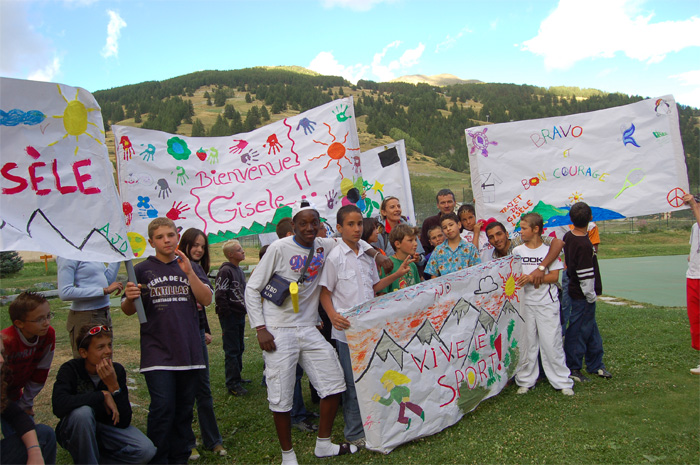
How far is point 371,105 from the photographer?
118000 millimetres

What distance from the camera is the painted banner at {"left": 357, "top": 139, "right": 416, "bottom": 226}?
863 centimetres

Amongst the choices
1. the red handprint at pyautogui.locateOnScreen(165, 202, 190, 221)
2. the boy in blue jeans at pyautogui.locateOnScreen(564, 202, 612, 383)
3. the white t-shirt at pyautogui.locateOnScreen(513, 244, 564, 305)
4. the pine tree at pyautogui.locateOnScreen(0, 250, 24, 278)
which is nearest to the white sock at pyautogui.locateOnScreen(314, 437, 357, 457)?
the white t-shirt at pyautogui.locateOnScreen(513, 244, 564, 305)

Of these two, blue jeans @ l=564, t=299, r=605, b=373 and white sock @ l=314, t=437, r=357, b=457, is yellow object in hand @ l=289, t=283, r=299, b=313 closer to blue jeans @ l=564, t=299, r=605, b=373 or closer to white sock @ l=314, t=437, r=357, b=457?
white sock @ l=314, t=437, r=357, b=457

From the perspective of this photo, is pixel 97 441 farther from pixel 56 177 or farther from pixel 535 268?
pixel 535 268

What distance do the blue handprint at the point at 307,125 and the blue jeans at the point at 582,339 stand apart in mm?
3599

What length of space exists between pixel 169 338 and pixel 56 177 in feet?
4.57

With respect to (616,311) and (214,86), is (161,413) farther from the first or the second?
(214,86)

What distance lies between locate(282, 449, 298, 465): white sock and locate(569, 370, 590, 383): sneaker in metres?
3.14

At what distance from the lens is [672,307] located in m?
9.54

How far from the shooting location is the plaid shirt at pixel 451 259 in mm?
5035

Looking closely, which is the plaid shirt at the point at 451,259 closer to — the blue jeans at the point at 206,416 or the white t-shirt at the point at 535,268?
the white t-shirt at the point at 535,268

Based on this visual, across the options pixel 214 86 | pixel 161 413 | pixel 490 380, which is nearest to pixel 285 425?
pixel 161 413

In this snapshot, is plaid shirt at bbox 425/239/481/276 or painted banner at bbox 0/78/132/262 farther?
plaid shirt at bbox 425/239/481/276

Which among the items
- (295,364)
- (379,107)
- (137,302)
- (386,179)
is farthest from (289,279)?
(379,107)
